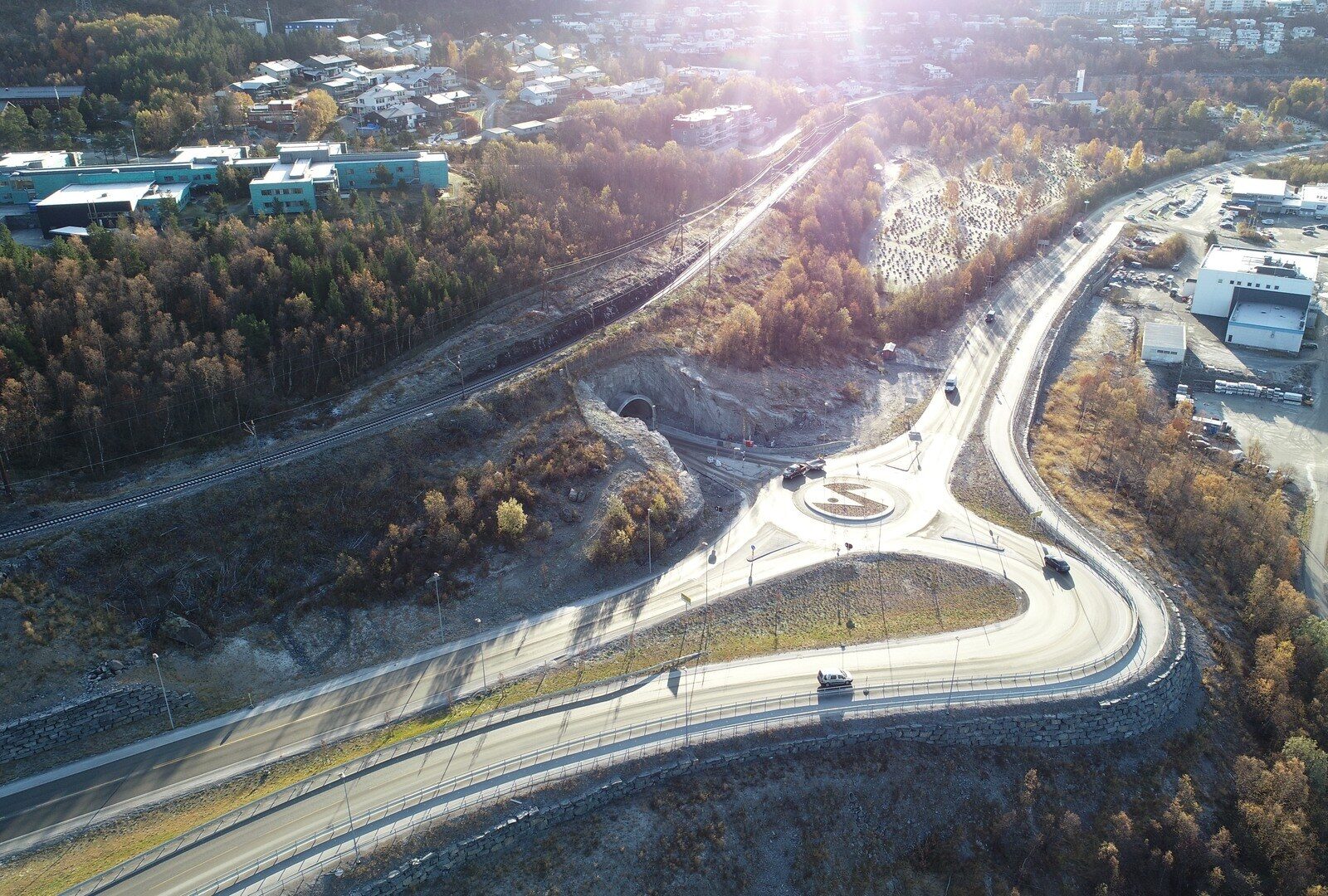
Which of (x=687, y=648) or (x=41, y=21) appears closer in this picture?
(x=687, y=648)

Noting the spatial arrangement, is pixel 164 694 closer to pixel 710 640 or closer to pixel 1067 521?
pixel 710 640

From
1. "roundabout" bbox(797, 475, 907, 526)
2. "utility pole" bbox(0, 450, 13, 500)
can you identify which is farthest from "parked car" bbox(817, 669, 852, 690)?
"utility pole" bbox(0, 450, 13, 500)

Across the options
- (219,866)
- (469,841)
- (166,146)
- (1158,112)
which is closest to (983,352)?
(469,841)

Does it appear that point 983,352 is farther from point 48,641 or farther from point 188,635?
point 48,641

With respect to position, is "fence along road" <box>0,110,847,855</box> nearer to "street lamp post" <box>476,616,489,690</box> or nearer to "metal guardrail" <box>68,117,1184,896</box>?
"street lamp post" <box>476,616,489,690</box>

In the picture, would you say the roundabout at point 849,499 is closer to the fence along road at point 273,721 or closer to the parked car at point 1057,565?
the parked car at point 1057,565

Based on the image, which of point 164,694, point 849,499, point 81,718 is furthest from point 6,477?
point 849,499

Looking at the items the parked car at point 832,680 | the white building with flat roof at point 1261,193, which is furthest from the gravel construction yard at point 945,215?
the parked car at point 832,680
